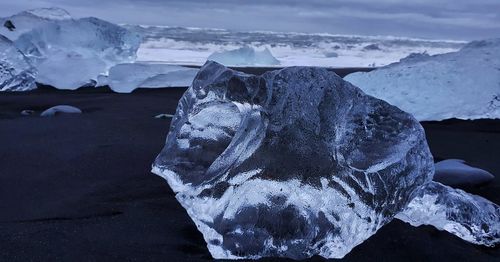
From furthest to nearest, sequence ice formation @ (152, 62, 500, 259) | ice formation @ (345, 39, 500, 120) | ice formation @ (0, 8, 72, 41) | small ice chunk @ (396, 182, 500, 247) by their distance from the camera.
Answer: ice formation @ (0, 8, 72, 41)
ice formation @ (345, 39, 500, 120)
small ice chunk @ (396, 182, 500, 247)
ice formation @ (152, 62, 500, 259)

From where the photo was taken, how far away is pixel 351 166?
1712 millimetres

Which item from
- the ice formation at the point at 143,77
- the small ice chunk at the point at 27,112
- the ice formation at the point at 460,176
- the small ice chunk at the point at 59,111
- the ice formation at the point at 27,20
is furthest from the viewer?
the ice formation at the point at 27,20

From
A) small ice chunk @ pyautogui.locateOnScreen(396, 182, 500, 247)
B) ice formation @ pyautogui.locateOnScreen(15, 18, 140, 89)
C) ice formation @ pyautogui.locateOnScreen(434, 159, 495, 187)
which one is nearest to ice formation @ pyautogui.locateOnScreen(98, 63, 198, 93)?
ice formation @ pyautogui.locateOnScreen(15, 18, 140, 89)

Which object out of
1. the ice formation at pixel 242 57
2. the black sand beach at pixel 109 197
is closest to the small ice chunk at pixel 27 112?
the black sand beach at pixel 109 197

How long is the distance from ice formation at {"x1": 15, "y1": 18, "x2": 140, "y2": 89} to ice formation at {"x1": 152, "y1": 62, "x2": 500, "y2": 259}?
452 centimetres

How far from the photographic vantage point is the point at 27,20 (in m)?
7.48

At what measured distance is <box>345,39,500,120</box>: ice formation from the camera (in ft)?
13.6

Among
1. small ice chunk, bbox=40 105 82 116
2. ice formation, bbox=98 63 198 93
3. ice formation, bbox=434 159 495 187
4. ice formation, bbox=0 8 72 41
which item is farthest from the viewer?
ice formation, bbox=0 8 72 41

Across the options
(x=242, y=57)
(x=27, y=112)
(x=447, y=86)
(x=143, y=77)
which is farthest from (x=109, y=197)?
(x=242, y=57)

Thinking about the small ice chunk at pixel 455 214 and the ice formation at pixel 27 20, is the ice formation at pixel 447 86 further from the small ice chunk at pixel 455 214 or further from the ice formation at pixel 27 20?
the ice formation at pixel 27 20

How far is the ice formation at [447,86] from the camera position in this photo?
416cm

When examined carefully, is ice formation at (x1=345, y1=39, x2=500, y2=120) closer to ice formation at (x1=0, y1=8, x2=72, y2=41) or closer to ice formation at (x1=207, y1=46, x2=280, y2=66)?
ice formation at (x1=0, y1=8, x2=72, y2=41)

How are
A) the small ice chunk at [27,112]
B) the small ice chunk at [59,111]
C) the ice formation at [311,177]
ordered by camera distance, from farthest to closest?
the small ice chunk at [27,112] → the small ice chunk at [59,111] → the ice formation at [311,177]

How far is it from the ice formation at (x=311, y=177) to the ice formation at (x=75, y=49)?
4.52m
